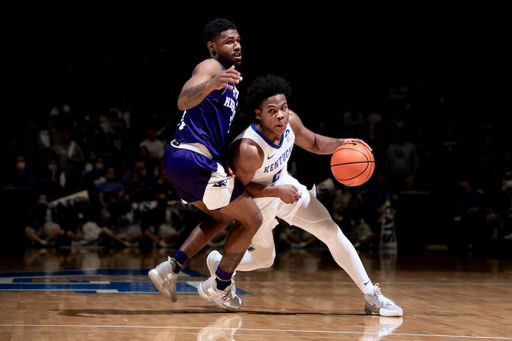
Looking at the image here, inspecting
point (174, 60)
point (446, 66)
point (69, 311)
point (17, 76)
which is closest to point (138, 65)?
point (174, 60)

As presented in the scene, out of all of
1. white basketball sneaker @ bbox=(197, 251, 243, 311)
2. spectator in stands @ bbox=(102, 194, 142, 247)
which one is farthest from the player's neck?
spectator in stands @ bbox=(102, 194, 142, 247)

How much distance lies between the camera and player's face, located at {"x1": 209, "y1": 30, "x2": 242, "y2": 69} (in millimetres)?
3652

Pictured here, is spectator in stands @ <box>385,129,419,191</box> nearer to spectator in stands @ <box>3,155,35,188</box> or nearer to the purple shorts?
spectator in stands @ <box>3,155,35,188</box>

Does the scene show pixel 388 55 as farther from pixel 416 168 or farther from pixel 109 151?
pixel 109 151

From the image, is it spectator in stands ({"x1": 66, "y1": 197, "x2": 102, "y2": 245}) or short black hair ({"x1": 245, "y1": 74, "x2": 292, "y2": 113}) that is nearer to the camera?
short black hair ({"x1": 245, "y1": 74, "x2": 292, "y2": 113})

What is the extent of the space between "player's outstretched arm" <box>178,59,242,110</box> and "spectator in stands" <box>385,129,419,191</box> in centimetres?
742

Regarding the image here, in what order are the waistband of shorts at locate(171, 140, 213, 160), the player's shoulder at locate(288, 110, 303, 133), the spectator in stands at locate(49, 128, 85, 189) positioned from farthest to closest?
the spectator in stands at locate(49, 128, 85, 189)
the player's shoulder at locate(288, 110, 303, 133)
the waistband of shorts at locate(171, 140, 213, 160)

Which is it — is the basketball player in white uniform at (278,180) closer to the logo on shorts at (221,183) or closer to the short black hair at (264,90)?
the short black hair at (264,90)

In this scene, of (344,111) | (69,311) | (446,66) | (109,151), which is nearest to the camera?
(69,311)

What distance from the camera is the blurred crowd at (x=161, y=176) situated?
948 centimetres

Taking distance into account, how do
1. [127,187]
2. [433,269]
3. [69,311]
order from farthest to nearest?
1. [127,187]
2. [433,269]
3. [69,311]

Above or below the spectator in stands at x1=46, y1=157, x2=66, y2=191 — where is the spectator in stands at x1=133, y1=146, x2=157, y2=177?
above

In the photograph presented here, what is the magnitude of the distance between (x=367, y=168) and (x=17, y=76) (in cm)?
1072

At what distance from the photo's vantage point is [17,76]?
12.6m
